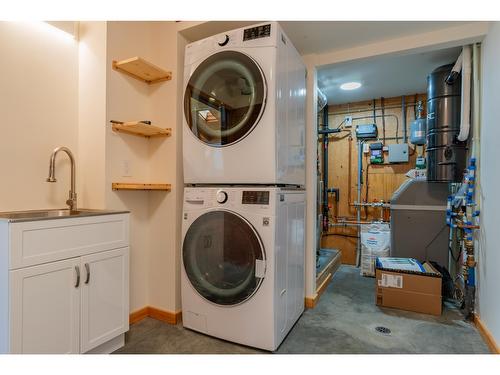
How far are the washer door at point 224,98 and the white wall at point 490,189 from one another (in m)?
1.62

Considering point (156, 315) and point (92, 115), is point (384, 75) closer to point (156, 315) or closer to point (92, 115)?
point (92, 115)

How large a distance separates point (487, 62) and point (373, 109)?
205 cm

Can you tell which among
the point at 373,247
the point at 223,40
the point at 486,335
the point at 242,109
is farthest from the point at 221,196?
the point at 373,247

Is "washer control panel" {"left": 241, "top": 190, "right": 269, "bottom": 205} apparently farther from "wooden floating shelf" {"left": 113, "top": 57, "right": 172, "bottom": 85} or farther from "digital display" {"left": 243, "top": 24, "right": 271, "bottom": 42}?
"wooden floating shelf" {"left": 113, "top": 57, "right": 172, "bottom": 85}

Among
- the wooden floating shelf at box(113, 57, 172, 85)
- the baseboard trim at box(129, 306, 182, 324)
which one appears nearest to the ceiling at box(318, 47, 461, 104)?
the wooden floating shelf at box(113, 57, 172, 85)

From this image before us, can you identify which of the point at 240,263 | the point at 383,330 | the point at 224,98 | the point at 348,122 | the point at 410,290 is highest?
the point at 348,122

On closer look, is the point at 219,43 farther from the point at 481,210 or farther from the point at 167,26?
the point at 481,210

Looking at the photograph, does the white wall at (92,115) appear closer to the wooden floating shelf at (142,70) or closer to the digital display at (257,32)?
the wooden floating shelf at (142,70)

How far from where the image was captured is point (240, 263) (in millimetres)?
1812

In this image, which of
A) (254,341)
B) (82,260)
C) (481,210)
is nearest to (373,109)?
(481,210)

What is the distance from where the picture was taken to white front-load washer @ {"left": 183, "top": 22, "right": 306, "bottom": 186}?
173 cm

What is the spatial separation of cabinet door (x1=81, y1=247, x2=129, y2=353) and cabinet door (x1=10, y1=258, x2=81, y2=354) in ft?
0.16

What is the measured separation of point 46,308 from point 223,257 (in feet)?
3.20

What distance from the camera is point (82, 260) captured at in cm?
157
